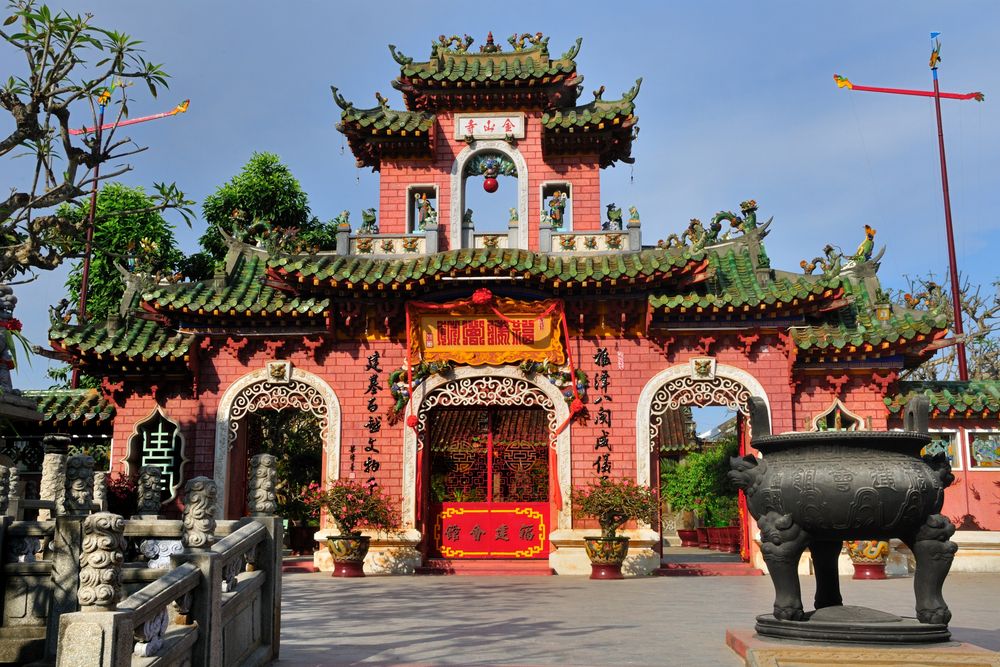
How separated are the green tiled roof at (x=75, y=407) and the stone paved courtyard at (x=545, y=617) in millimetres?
5171

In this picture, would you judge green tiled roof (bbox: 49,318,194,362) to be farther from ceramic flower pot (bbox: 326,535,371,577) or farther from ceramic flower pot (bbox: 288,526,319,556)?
ceramic flower pot (bbox: 288,526,319,556)

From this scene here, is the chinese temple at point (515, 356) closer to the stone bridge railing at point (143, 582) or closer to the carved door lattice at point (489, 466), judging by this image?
the carved door lattice at point (489, 466)

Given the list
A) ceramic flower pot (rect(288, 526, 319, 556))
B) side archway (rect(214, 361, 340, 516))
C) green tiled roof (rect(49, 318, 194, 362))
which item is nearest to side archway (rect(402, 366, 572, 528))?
side archway (rect(214, 361, 340, 516))

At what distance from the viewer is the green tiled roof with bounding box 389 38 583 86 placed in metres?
15.5

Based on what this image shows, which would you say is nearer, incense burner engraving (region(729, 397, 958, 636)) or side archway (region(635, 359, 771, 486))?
incense burner engraving (region(729, 397, 958, 636))

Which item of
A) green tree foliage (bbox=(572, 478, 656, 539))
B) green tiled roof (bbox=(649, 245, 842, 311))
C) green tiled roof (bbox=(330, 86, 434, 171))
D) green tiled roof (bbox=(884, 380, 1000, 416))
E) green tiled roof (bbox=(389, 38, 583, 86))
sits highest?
green tiled roof (bbox=(389, 38, 583, 86))

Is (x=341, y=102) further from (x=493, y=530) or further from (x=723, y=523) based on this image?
(x=723, y=523)

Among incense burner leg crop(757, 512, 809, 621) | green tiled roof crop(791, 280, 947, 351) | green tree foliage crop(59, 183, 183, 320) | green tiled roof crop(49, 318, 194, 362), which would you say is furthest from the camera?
green tree foliage crop(59, 183, 183, 320)

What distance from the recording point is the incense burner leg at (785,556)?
6039 mm

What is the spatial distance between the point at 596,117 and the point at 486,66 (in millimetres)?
2335

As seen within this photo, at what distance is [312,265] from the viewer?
555 inches

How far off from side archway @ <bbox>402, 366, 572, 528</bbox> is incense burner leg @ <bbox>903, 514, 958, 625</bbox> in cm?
843

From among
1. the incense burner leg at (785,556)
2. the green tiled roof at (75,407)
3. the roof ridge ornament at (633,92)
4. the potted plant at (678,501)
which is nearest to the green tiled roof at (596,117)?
the roof ridge ornament at (633,92)

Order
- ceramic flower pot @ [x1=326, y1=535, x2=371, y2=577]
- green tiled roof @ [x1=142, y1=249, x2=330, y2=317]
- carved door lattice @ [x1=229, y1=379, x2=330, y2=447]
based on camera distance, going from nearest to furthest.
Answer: ceramic flower pot @ [x1=326, y1=535, x2=371, y2=577], green tiled roof @ [x1=142, y1=249, x2=330, y2=317], carved door lattice @ [x1=229, y1=379, x2=330, y2=447]
